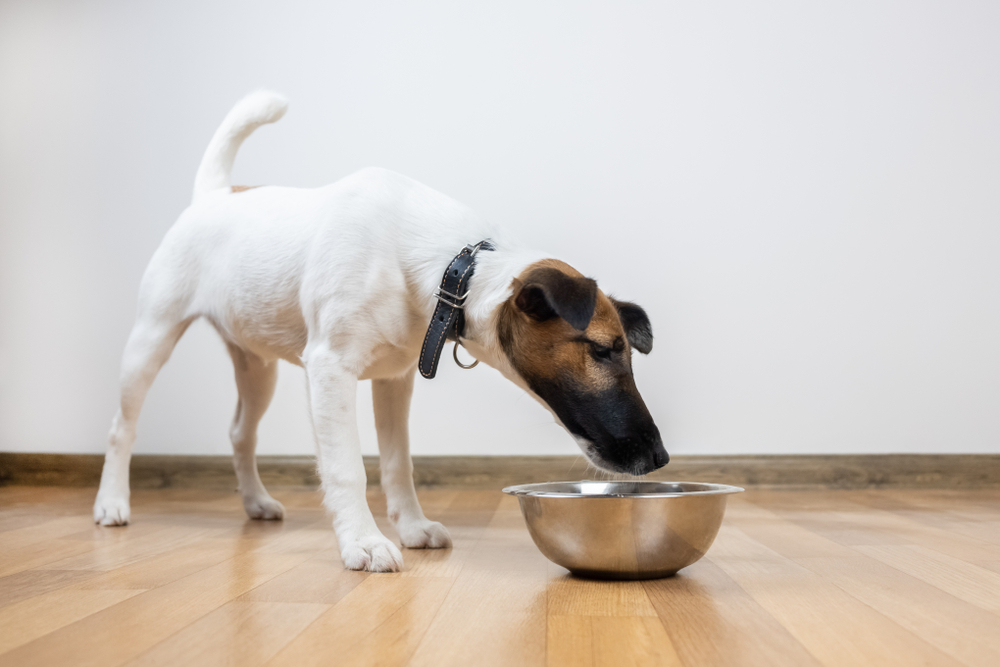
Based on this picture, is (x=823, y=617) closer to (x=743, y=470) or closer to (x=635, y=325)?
(x=635, y=325)

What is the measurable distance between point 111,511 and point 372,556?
1127 millimetres

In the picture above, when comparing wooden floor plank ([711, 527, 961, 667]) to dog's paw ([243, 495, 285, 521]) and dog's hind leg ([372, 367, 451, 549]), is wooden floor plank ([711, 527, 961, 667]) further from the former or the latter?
dog's paw ([243, 495, 285, 521])

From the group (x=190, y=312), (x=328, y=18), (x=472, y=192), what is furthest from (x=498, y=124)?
(x=190, y=312)

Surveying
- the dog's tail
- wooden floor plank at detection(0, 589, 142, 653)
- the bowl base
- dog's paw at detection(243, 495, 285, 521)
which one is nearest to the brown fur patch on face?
the bowl base

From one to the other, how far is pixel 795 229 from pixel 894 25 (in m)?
0.99

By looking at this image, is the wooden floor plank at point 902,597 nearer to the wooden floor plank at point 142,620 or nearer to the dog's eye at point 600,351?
the dog's eye at point 600,351

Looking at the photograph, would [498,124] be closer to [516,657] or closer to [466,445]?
[466,445]

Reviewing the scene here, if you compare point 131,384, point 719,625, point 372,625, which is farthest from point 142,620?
point 131,384

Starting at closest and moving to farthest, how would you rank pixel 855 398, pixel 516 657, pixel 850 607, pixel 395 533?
pixel 516 657, pixel 850 607, pixel 395 533, pixel 855 398

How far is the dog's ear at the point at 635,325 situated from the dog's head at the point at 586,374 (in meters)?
0.19

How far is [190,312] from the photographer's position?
247 cm

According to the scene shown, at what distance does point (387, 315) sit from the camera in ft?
6.27

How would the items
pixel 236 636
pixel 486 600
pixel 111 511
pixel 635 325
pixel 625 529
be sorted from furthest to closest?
pixel 111 511 < pixel 635 325 < pixel 625 529 < pixel 486 600 < pixel 236 636

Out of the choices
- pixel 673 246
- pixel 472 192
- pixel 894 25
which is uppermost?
pixel 894 25
